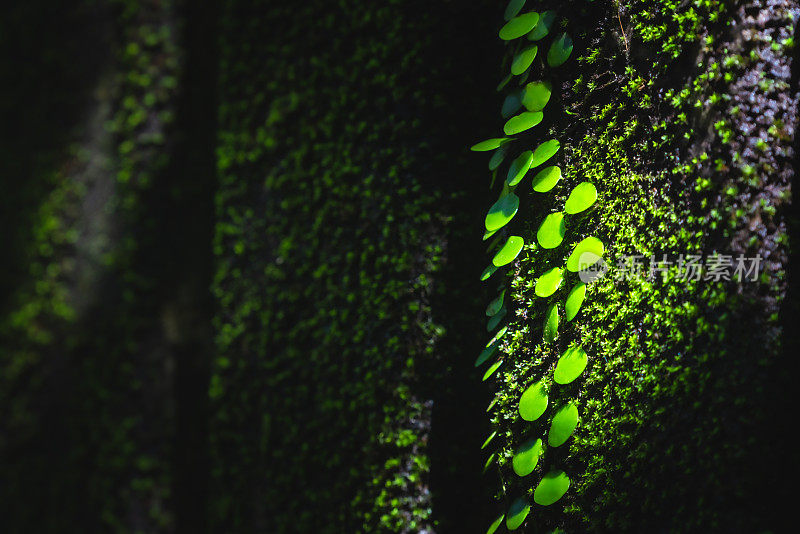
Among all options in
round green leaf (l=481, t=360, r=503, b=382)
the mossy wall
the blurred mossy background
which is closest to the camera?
the mossy wall

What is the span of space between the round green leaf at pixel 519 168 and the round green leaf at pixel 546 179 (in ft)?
0.12

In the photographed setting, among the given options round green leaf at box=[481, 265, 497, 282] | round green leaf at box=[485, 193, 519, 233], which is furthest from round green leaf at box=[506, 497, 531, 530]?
round green leaf at box=[485, 193, 519, 233]

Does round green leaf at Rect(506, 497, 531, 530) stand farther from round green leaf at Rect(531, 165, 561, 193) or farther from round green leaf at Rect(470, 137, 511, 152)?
round green leaf at Rect(470, 137, 511, 152)

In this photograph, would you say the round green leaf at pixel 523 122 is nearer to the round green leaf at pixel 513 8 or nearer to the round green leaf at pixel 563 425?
the round green leaf at pixel 513 8

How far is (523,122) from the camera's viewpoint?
3.53 ft

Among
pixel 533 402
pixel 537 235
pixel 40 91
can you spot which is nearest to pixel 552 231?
pixel 537 235

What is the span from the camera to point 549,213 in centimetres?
110

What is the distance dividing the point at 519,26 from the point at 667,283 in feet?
2.31

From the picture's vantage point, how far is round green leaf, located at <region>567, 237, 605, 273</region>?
98 cm

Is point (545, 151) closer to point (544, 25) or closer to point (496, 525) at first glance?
point (544, 25)

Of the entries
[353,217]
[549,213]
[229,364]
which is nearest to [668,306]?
[549,213]

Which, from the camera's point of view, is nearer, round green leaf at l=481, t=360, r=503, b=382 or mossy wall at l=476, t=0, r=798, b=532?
mossy wall at l=476, t=0, r=798, b=532

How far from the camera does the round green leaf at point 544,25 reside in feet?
3.49

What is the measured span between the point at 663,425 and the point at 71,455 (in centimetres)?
138
